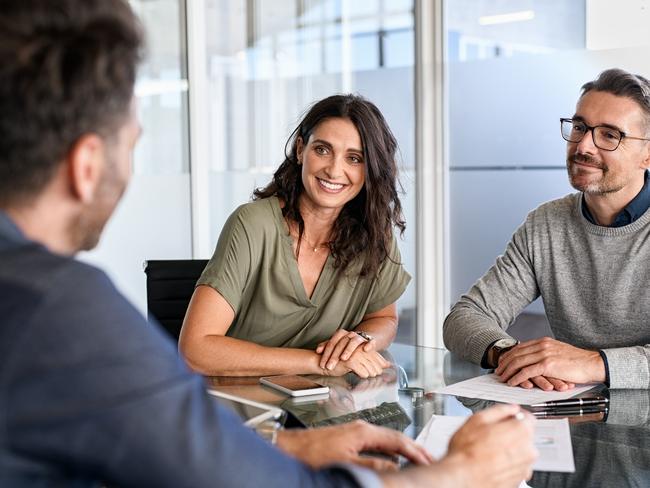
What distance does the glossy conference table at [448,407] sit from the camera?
1434 mm

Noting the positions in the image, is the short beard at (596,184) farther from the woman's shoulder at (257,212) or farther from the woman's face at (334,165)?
the woman's shoulder at (257,212)

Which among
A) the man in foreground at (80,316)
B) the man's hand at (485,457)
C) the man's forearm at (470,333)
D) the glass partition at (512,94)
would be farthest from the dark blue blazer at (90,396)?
the glass partition at (512,94)

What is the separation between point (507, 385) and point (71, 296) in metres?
1.45

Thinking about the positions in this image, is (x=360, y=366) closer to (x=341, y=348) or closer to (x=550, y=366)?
(x=341, y=348)

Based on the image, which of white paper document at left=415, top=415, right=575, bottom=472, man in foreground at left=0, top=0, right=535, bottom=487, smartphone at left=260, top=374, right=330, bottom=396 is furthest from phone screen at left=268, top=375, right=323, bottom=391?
man in foreground at left=0, top=0, right=535, bottom=487

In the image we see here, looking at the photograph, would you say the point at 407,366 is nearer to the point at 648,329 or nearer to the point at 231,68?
the point at 648,329

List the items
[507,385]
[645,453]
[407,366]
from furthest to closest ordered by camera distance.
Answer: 1. [407,366]
2. [507,385]
3. [645,453]

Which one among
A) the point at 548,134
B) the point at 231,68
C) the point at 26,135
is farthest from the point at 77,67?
the point at 548,134

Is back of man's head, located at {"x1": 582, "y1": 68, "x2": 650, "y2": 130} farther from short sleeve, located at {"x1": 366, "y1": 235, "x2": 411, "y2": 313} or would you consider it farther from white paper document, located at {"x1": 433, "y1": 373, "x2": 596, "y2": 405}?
white paper document, located at {"x1": 433, "y1": 373, "x2": 596, "y2": 405}

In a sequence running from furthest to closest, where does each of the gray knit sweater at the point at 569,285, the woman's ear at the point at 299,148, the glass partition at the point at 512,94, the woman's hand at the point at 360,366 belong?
the glass partition at the point at 512,94 < the woman's ear at the point at 299,148 < the gray knit sweater at the point at 569,285 < the woman's hand at the point at 360,366

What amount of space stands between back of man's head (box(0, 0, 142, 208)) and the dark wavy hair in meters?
1.68

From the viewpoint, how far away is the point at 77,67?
889 millimetres

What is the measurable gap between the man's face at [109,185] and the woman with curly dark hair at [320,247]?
4.44 ft

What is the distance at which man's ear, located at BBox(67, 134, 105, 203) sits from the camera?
918 millimetres
